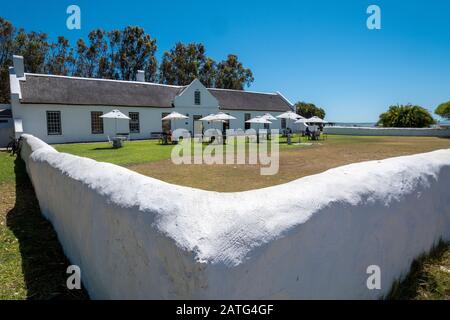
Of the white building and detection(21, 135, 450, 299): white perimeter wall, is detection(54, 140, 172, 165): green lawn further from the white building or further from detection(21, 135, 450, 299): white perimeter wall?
detection(21, 135, 450, 299): white perimeter wall

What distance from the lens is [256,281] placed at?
216 centimetres

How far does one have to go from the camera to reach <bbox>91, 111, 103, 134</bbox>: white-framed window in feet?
92.6

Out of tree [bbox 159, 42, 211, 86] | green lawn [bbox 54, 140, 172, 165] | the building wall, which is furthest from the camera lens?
tree [bbox 159, 42, 211, 86]

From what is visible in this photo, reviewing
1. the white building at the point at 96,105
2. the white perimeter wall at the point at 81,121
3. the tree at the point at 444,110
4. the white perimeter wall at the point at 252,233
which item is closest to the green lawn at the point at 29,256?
the white perimeter wall at the point at 252,233

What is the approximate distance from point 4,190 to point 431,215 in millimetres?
11035

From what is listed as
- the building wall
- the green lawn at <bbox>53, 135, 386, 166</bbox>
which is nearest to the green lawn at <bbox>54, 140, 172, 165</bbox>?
the green lawn at <bbox>53, 135, 386, 166</bbox>

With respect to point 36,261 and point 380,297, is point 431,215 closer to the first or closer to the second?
point 380,297

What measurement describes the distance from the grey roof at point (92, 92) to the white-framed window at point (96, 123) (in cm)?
104

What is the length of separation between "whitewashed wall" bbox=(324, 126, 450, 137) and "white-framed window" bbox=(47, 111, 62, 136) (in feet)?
105

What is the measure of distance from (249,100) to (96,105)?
66.5ft

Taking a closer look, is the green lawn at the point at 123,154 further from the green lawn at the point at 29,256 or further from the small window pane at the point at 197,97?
the small window pane at the point at 197,97

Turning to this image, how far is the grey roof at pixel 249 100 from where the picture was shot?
3838 cm
